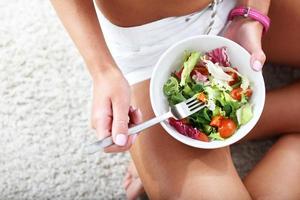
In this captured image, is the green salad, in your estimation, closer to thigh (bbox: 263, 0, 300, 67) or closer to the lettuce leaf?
the lettuce leaf

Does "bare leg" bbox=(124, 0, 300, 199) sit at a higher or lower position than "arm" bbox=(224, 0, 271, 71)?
lower

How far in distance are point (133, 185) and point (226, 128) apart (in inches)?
13.2

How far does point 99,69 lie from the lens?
2.47 feet

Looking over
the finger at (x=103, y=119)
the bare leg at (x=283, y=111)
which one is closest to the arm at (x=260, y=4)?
the bare leg at (x=283, y=111)

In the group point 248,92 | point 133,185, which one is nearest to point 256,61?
point 248,92

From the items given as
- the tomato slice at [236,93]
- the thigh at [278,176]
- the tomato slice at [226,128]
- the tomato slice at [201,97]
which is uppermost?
the tomato slice at [201,97]

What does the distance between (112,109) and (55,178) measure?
16.8 inches

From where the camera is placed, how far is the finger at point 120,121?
664 millimetres

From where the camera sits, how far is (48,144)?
111 centimetres

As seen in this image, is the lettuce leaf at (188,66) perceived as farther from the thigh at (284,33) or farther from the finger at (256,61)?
the thigh at (284,33)

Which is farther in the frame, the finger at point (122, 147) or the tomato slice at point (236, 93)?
the tomato slice at point (236, 93)

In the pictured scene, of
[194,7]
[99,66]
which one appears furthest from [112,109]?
[194,7]

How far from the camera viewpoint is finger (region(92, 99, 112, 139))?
0.70 meters

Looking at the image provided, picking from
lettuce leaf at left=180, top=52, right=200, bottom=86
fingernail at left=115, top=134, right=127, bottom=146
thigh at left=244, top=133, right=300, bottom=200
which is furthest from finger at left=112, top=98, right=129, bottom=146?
thigh at left=244, top=133, right=300, bottom=200
